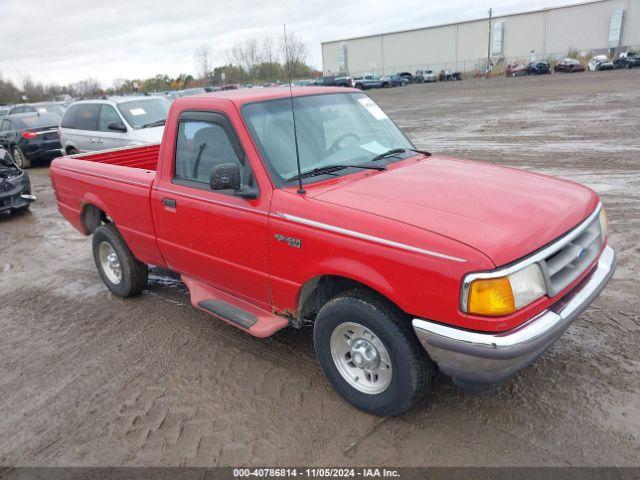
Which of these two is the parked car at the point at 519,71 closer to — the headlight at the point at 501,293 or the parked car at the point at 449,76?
the parked car at the point at 449,76

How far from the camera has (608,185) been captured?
26.5ft

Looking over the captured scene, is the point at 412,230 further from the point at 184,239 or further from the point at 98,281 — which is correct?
the point at 98,281

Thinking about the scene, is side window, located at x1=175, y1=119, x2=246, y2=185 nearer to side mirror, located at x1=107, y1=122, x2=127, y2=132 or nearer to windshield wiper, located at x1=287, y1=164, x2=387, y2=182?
windshield wiper, located at x1=287, y1=164, x2=387, y2=182

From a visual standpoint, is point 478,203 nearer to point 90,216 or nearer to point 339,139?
point 339,139

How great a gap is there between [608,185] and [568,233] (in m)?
6.04

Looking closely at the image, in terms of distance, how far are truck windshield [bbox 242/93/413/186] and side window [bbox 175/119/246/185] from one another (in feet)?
0.83

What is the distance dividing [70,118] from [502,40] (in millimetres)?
79685

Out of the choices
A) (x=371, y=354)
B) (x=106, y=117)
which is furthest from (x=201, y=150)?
(x=106, y=117)

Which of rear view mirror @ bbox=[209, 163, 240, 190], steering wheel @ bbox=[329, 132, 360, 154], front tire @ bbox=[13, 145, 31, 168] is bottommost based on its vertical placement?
front tire @ bbox=[13, 145, 31, 168]

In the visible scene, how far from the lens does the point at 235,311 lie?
3.93m

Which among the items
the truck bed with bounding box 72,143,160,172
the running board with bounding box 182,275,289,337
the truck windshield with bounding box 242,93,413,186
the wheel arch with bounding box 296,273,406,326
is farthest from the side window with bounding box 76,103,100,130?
the wheel arch with bounding box 296,273,406,326

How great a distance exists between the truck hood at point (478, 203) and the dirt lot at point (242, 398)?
114 centimetres

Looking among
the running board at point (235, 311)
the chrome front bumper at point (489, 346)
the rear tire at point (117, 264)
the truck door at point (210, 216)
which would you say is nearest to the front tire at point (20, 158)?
the rear tire at point (117, 264)

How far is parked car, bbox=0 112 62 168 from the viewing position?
48.2 ft
